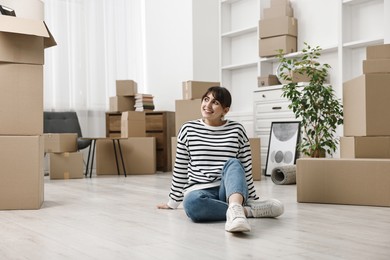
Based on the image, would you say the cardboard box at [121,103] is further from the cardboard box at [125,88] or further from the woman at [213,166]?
the woman at [213,166]

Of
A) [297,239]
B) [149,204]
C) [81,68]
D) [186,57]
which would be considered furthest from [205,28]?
[297,239]

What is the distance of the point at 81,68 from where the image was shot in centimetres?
638

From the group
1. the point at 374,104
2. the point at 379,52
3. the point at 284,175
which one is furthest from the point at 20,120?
the point at 284,175

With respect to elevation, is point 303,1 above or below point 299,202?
above

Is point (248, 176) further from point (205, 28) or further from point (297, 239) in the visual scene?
point (205, 28)

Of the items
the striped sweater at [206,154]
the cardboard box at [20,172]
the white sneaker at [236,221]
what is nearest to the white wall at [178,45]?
the cardboard box at [20,172]

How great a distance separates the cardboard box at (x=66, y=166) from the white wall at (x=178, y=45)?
153 centimetres

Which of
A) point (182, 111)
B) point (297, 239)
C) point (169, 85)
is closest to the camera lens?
point (297, 239)

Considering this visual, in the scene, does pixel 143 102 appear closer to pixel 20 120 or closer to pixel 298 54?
pixel 298 54

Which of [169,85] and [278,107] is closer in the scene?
[278,107]

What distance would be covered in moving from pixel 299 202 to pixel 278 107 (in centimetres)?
228

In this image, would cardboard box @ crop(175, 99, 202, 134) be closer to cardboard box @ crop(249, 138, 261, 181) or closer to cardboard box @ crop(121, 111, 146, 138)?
cardboard box @ crop(249, 138, 261, 181)

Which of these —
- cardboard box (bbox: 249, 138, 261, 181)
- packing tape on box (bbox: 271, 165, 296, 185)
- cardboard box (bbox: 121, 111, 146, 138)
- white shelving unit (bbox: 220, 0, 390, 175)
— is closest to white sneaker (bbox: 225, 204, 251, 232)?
packing tape on box (bbox: 271, 165, 296, 185)

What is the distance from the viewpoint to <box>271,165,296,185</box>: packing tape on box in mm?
4320
